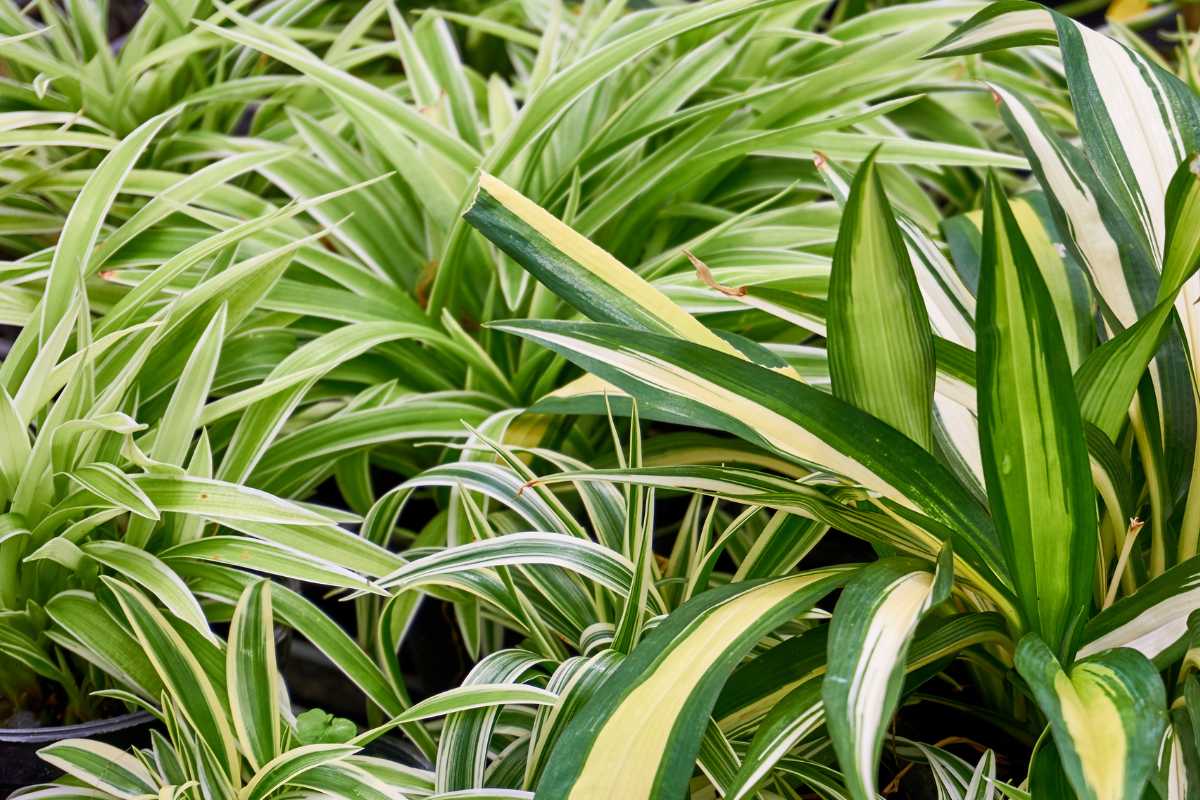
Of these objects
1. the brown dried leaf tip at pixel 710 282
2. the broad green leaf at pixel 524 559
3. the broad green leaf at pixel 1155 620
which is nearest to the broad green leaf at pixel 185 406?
the broad green leaf at pixel 524 559

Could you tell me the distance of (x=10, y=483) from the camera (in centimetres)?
79

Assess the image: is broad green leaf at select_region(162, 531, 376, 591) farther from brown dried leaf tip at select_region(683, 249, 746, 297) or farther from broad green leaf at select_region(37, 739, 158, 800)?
brown dried leaf tip at select_region(683, 249, 746, 297)

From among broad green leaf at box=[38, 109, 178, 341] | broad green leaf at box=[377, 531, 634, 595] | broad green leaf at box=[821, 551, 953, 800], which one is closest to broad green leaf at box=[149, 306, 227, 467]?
broad green leaf at box=[38, 109, 178, 341]

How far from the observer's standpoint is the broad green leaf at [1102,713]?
0.47m

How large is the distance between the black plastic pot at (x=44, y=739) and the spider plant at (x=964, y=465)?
28 centimetres

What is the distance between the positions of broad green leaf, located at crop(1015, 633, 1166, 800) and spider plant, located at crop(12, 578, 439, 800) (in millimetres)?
402

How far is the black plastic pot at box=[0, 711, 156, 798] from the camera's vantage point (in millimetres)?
790

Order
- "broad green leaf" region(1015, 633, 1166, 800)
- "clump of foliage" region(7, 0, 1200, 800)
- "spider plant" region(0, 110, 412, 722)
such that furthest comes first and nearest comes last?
"spider plant" region(0, 110, 412, 722) < "clump of foliage" region(7, 0, 1200, 800) < "broad green leaf" region(1015, 633, 1166, 800)

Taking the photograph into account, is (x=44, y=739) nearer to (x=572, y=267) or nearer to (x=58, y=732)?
(x=58, y=732)

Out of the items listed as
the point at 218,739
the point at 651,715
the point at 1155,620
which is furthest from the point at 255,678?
the point at 1155,620

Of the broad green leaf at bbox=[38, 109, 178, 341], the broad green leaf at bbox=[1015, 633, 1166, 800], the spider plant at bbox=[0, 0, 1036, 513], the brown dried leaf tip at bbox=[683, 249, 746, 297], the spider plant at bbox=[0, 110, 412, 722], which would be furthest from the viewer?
the spider plant at bbox=[0, 0, 1036, 513]

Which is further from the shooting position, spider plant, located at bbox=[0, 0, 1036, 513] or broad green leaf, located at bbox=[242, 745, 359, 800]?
spider plant, located at bbox=[0, 0, 1036, 513]

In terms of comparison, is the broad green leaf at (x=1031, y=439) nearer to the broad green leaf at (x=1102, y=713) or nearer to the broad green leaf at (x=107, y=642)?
the broad green leaf at (x=1102, y=713)

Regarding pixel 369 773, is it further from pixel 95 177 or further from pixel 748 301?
pixel 95 177
